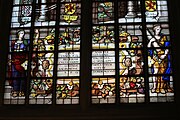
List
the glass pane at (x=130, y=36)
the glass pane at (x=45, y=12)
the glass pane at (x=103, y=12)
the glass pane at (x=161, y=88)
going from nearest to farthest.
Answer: the glass pane at (x=161, y=88) < the glass pane at (x=130, y=36) < the glass pane at (x=103, y=12) < the glass pane at (x=45, y=12)

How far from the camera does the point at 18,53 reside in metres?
8.34

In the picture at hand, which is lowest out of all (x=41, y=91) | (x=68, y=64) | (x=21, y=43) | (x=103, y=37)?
(x=41, y=91)

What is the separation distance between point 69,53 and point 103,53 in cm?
70

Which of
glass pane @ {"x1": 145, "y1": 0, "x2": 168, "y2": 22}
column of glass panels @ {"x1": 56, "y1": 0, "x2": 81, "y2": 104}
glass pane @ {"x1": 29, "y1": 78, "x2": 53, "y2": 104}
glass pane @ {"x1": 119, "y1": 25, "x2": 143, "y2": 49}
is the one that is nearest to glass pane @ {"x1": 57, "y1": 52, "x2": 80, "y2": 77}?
column of glass panels @ {"x1": 56, "y1": 0, "x2": 81, "y2": 104}

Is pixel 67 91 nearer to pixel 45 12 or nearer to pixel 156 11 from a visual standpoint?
pixel 45 12

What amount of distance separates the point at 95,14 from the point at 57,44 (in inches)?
40.6

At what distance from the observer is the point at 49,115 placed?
7.55 metres

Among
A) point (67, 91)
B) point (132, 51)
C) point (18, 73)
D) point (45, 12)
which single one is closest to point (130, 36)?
point (132, 51)

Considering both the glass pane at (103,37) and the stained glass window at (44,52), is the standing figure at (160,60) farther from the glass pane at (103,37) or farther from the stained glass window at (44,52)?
the stained glass window at (44,52)

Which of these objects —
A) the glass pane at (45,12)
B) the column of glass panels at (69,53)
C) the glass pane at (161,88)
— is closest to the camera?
the glass pane at (161,88)

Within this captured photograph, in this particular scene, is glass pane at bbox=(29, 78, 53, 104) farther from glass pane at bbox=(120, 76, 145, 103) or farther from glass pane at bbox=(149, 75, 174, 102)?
glass pane at bbox=(149, 75, 174, 102)

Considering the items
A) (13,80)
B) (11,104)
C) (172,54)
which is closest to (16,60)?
(13,80)

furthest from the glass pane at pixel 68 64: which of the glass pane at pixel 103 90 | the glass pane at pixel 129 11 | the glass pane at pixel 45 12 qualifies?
the glass pane at pixel 129 11

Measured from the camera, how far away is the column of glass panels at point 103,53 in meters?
7.79
